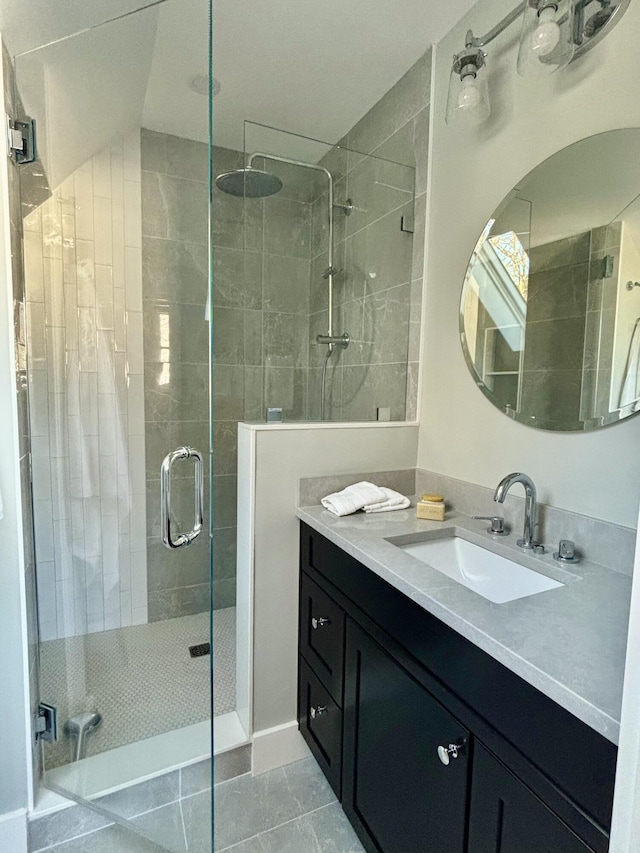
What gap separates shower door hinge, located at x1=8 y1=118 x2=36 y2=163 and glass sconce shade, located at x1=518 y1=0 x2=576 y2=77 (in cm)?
143

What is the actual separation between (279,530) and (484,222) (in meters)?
1.24

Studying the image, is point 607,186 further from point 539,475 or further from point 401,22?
point 401,22

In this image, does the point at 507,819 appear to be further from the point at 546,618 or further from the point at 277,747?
the point at 277,747

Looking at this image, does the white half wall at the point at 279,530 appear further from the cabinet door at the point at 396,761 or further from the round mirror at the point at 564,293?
the round mirror at the point at 564,293

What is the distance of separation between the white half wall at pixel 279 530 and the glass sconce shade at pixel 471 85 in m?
1.07

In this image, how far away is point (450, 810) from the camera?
0.86 metres

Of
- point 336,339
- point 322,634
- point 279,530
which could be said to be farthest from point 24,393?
point 336,339

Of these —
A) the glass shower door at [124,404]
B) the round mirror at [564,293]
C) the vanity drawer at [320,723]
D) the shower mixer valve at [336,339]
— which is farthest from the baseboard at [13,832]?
the shower mixer valve at [336,339]

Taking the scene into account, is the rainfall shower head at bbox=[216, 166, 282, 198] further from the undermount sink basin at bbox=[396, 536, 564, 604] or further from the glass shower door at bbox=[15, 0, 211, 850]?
the undermount sink basin at bbox=[396, 536, 564, 604]

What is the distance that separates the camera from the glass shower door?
1359mm

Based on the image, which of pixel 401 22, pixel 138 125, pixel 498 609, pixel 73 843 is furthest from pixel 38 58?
pixel 73 843

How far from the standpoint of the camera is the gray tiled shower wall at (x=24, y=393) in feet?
4.03

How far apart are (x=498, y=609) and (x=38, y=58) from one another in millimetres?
1899

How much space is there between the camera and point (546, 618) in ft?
2.68
